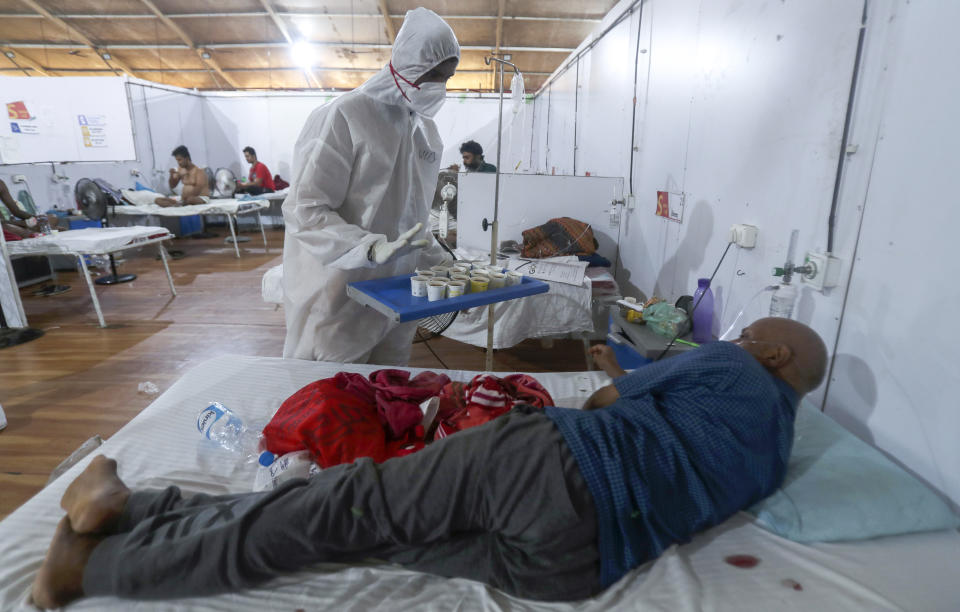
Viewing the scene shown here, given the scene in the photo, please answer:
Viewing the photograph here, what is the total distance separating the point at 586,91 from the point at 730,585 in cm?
438

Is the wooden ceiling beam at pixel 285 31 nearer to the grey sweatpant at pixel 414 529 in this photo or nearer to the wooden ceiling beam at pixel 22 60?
the wooden ceiling beam at pixel 22 60

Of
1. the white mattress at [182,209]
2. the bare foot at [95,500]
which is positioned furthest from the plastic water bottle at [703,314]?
the white mattress at [182,209]

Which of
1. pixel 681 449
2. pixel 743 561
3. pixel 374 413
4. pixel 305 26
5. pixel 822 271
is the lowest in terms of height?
pixel 743 561

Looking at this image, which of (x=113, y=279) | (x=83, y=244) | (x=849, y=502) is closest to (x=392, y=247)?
(x=849, y=502)

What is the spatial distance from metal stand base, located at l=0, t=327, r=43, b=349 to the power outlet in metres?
4.33

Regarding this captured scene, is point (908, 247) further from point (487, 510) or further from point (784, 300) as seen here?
point (487, 510)

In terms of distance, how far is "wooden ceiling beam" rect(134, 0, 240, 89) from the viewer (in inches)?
265

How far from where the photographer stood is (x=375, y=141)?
5.53 feet

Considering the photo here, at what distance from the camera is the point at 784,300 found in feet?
4.91

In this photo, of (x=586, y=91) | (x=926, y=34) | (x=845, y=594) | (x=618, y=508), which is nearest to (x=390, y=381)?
(x=618, y=508)

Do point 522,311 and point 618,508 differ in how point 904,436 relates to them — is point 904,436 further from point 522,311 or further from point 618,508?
point 522,311

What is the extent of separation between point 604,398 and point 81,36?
9.83 metres

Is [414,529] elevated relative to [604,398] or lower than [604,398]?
lower

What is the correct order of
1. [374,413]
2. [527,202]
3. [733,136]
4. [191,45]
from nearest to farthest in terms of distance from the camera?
[374,413], [733,136], [527,202], [191,45]
